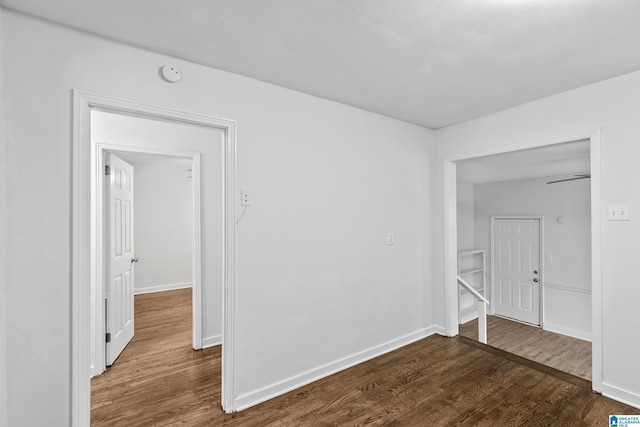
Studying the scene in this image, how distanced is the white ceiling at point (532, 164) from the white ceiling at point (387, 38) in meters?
1.34

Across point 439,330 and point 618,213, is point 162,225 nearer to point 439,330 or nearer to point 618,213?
point 439,330

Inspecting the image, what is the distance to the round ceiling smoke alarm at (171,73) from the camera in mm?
1900

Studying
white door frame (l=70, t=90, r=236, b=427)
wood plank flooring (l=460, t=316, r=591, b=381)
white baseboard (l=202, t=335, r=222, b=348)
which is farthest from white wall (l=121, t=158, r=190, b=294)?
wood plank flooring (l=460, t=316, r=591, b=381)

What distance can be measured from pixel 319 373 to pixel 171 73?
8.46 ft

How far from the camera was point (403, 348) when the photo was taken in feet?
10.4

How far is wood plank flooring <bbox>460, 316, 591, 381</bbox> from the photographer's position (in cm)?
464

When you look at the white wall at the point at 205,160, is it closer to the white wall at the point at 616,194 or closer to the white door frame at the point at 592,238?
the white door frame at the point at 592,238

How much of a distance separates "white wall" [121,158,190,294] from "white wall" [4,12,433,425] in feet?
12.7

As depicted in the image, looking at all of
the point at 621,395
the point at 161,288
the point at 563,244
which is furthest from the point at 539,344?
the point at 161,288

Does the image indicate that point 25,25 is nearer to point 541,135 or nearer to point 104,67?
point 104,67

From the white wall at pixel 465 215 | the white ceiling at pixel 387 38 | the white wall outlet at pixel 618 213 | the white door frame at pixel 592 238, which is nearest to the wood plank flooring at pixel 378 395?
the white door frame at pixel 592 238

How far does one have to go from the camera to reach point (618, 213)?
2236 mm

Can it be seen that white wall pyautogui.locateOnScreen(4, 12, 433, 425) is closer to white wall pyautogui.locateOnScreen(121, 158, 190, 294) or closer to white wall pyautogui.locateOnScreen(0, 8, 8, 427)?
white wall pyautogui.locateOnScreen(0, 8, 8, 427)

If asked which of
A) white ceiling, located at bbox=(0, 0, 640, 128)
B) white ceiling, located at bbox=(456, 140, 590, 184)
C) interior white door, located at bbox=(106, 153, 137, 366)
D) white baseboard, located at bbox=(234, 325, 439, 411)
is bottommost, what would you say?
white baseboard, located at bbox=(234, 325, 439, 411)
